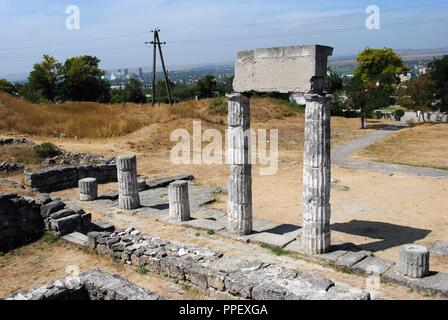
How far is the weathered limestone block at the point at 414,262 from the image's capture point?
8.45 m

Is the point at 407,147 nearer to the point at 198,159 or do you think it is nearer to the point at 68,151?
the point at 198,159

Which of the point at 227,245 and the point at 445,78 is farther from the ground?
the point at 445,78

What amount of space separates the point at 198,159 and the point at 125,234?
1214cm

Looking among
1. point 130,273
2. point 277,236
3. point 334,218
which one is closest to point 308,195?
point 277,236

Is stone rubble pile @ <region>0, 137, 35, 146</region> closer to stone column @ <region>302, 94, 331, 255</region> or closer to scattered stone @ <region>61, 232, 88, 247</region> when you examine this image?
scattered stone @ <region>61, 232, 88, 247</region>

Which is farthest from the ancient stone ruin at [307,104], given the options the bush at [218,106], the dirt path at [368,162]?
the bush at [218,106]

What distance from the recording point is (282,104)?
39.2 meters

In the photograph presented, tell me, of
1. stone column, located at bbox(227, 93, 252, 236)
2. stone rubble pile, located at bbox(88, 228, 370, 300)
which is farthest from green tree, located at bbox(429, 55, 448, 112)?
stone rubble pile, located at bbox(88, 228, 370, 300)

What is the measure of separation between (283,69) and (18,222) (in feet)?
25.6

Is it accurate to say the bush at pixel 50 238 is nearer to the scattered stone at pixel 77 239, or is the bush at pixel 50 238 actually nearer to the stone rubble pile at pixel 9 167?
the scattered stone at pixel 77 239

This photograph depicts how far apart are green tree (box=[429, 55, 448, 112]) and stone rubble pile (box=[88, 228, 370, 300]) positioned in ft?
106

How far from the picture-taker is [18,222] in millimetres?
11047

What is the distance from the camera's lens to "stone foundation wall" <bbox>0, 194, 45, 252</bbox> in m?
10.8
